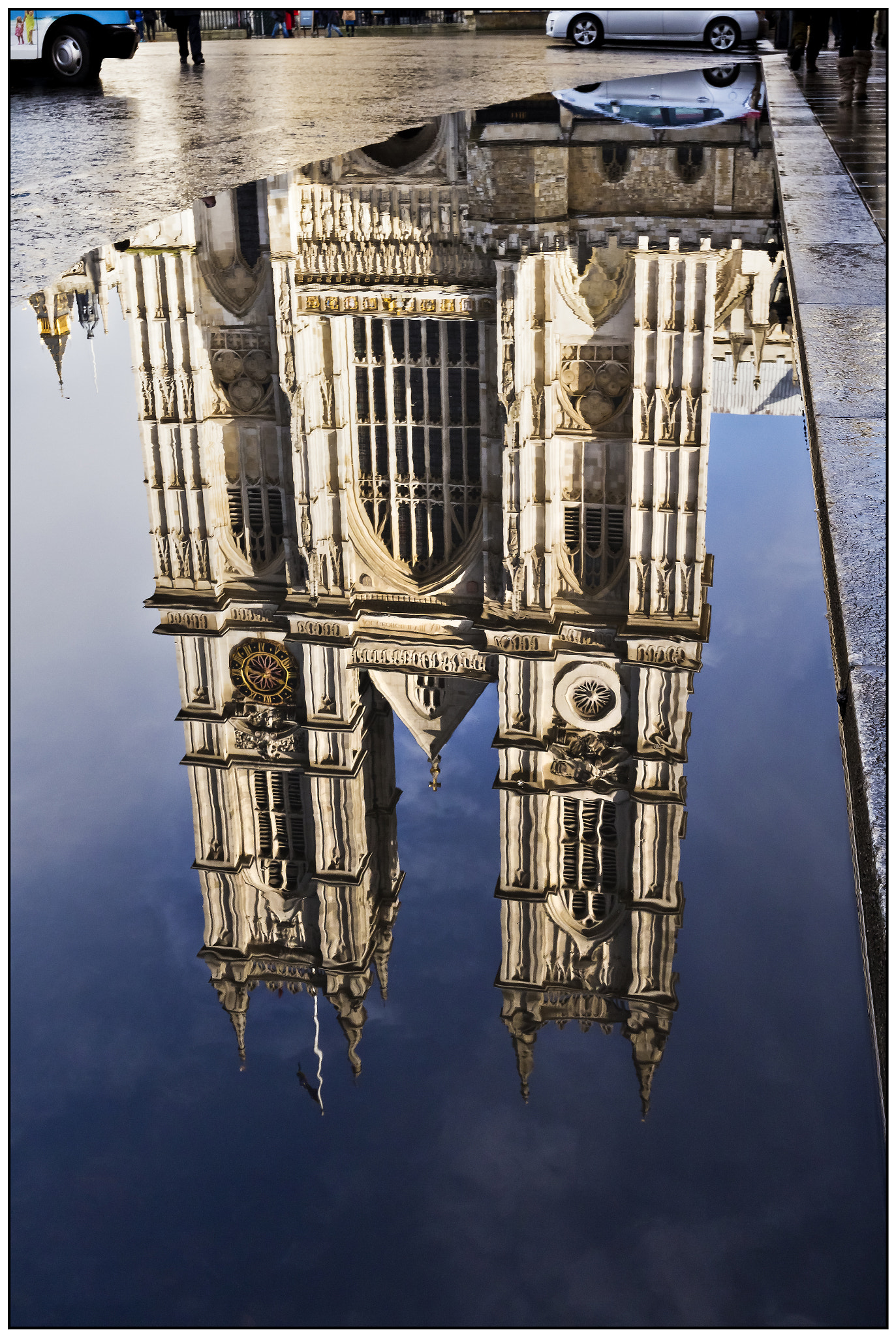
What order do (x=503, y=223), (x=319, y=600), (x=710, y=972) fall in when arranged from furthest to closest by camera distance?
(x=503, y=223)
(x=319, y=600)
(x=710, y=972)

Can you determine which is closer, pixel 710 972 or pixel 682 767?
pixel 710 972

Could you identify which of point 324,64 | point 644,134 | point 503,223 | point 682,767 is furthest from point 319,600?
point 324,64

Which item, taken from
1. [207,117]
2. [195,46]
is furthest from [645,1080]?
[195,46]

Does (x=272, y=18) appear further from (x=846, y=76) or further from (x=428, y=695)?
(x=428, y=695)

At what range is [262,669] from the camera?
5.64m

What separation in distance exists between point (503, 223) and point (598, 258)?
6.16ft

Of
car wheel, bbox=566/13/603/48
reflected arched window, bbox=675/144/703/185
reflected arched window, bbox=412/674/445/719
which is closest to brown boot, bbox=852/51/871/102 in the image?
car wheel, bbox=566/13/603/48

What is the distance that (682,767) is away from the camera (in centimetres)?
421

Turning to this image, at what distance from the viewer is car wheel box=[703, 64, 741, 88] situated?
1202 inches

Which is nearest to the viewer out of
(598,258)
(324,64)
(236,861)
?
(236,861)

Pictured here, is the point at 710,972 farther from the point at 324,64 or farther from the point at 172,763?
the point at 324,64

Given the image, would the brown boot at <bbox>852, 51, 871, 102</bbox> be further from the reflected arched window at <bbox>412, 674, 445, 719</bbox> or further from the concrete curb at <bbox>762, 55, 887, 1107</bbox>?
the reflected arched window at <bbox>412, 674, 445, 719</bbox>

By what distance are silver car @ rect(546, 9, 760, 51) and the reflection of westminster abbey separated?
25.8 m

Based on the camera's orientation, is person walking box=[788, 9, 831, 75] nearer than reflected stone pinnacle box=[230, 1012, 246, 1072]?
No
